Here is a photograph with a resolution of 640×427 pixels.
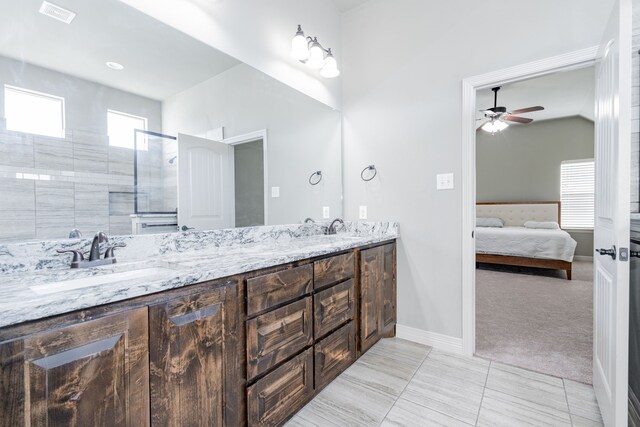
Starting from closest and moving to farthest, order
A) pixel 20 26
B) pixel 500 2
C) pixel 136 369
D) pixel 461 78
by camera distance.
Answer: pixel 136 369, pixel 20 26, pixel 500 2, pixel 461 78

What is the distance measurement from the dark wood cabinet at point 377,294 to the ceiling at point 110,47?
1543mm

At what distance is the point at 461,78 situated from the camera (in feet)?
7.38

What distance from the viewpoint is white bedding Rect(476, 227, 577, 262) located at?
4461 mm

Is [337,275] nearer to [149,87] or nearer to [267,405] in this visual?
[267,405]

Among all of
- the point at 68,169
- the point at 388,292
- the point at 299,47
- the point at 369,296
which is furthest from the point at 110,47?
A: the point at 388,292

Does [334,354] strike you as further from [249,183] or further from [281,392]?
[249,183]

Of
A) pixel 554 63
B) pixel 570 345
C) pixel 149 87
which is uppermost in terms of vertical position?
pixel 554 63

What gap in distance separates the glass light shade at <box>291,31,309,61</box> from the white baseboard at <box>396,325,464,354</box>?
233 centimetres

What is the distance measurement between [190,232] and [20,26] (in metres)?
1.06

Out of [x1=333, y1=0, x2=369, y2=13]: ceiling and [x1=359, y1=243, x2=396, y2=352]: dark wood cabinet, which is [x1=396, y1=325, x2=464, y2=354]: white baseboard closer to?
[x1=359, y1=243, x2=396, y2=352]: dark wood cabinet

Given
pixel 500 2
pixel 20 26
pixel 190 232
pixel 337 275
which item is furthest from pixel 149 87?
pixel 500 2

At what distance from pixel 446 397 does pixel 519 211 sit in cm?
570

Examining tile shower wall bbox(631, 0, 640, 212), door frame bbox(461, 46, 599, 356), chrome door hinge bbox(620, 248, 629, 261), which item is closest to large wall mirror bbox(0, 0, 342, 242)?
door frame bbox(461, 46, 599, 356)

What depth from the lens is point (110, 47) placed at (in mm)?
1380
